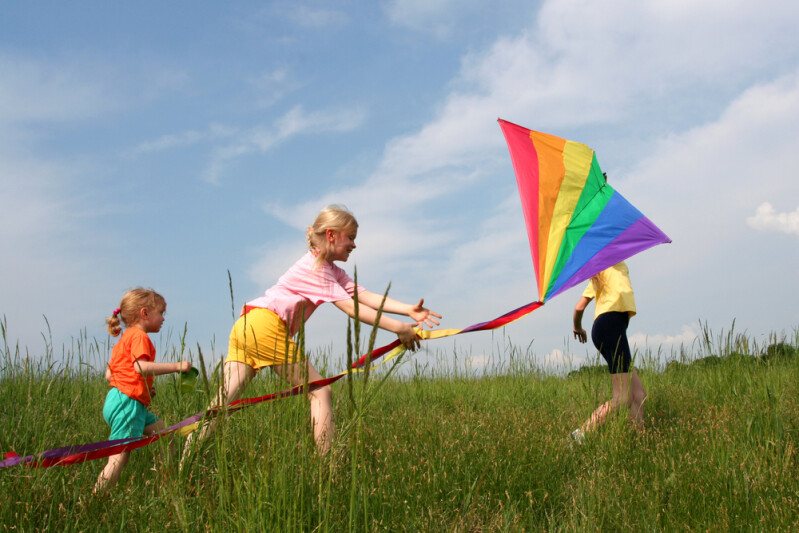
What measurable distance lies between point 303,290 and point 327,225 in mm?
506

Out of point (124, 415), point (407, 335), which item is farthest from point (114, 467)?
point (407, 335)

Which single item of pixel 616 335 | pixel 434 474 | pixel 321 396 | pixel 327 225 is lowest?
pixel 434 474

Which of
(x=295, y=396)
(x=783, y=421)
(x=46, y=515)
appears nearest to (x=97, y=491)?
(x=46, y=515)

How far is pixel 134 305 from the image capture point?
441 cm

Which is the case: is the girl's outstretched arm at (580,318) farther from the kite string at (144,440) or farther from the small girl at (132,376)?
the small girl at (132,376)

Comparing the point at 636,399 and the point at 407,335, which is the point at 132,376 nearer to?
the point at 407,335

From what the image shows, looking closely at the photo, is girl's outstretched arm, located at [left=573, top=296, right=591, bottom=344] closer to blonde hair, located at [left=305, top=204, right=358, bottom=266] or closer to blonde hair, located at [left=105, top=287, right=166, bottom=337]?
blonde hair, located at [left=305, top=204, right=358, bottom=266]

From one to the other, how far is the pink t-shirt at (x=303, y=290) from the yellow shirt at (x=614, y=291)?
2000 mm

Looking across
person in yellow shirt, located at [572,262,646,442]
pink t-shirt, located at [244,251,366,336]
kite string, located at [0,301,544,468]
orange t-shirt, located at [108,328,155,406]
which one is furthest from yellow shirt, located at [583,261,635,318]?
orange t-shirt, located at [108,328,155,406]

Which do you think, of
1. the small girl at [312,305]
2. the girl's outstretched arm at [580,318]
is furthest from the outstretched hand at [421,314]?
the girl's outstretched arm at [580,318]

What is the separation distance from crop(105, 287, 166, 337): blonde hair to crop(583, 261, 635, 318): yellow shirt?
361cm

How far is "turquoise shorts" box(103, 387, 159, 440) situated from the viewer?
12.8ft

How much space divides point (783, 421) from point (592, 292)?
5.53 feet

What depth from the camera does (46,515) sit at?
2.64 metres
